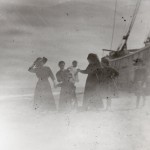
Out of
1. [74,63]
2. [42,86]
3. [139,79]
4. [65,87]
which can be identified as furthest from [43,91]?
[139,79]

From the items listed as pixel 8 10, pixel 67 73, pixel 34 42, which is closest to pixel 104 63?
pixel 67 73

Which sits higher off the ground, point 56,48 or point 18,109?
point 56,48

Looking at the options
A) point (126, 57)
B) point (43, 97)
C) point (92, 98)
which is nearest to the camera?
point (92, 98)

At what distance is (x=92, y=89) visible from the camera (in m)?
4.09

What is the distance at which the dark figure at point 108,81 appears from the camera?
13.4 ft

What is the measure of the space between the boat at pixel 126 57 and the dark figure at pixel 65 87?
43cm

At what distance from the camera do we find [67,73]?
4109mm

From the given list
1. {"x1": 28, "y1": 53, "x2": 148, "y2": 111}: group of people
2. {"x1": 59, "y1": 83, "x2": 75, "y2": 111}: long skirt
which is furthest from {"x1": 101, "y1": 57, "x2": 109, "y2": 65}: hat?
{"x1": 59, "y1": 83, "x2": 75, "y2": 111}: long skirt

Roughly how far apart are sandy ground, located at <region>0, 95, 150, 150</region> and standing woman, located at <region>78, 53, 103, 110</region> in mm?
103

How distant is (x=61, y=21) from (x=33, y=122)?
995 mm

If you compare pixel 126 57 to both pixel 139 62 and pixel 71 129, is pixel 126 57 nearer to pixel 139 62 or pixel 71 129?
pixel 139 62

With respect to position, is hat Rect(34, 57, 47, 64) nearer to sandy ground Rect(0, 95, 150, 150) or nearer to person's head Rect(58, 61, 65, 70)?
person's head Rect(58, 61, 65, 70)

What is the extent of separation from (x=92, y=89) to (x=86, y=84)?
8cm

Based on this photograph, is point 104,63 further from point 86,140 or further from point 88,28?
point 86,140
